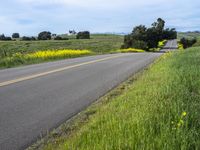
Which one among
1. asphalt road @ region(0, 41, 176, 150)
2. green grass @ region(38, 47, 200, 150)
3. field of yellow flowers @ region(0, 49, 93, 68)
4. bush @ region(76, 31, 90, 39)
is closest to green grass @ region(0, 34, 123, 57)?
field of yellow flowers @ region(0, 49, 93, 68)

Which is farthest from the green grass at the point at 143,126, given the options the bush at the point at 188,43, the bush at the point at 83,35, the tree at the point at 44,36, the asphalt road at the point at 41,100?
the bush at the point at 83,35

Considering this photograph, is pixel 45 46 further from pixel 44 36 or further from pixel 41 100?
pixel 41 100

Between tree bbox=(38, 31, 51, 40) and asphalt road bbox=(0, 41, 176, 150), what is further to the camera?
tree bbox=(38, 31, 51, 40)

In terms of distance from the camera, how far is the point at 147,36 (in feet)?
251

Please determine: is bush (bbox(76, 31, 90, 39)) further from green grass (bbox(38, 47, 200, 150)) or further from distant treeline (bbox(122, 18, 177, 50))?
green grass (bbox(38, 47, 200, 150))

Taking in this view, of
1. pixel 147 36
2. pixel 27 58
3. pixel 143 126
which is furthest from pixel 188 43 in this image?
pixel 143 126

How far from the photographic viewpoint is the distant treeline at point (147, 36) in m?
71.5

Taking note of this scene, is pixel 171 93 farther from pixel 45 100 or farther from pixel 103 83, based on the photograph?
pixel 103 83

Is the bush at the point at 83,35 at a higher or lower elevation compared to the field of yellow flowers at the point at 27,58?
lower

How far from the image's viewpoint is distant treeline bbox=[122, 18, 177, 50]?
71.5 m

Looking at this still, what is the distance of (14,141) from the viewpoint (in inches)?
255

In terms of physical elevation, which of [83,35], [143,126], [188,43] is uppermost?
[143,126]

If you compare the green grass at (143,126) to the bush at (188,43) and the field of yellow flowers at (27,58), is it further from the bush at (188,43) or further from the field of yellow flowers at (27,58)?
the bush at (188,43)

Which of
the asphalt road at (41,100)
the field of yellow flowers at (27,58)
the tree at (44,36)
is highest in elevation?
the asphalt road at (41,100)
